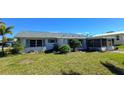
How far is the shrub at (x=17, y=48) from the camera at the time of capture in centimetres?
1938

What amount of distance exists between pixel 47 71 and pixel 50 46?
508 inches

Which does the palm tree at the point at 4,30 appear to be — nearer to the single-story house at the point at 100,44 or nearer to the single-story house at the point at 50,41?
the single-story house at the point at 50,41

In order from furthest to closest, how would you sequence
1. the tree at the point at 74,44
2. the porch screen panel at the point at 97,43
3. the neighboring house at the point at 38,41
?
the porch screen panel at the point at 97,43 < the tree at the point at 74,44 < the neighboring house at the point at 38,41

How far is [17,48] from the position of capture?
19.4 meters

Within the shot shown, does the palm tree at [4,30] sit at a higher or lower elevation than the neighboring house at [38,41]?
higher

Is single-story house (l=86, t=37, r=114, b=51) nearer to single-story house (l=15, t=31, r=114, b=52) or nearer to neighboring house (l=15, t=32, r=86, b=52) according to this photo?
single-story house (l=15, t=31, r=114, b=52)

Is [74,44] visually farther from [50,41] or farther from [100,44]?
[100,44]

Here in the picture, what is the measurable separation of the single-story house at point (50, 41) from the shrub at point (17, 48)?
1239mm

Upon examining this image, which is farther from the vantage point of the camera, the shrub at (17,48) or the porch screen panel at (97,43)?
the porch screen panel at (97,43)

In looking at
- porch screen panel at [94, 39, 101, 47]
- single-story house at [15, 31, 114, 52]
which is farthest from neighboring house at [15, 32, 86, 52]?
porch screen panel at [94, 39, 101, 47]

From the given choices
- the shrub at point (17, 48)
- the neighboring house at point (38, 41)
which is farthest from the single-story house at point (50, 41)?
the shrub at point (17, 48)
